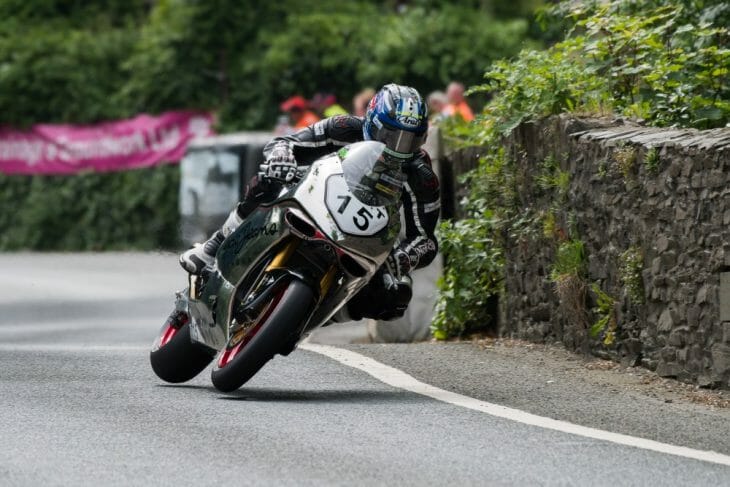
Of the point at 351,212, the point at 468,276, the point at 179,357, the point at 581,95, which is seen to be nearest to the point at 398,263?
the point at 351,212

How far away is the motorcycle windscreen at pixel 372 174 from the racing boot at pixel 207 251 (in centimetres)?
87

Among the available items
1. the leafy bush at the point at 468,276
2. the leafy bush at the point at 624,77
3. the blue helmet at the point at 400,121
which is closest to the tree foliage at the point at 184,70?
the leafy bush at the point at 468,276

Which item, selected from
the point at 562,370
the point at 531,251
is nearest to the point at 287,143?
the point at 562,370

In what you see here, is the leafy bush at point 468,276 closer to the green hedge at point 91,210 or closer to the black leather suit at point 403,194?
the black leather suit at point 403,194

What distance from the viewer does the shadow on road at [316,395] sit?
8398 millimetres

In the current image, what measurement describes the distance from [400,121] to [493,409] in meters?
1.46

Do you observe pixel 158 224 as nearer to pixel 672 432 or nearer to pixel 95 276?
pixel 95 276

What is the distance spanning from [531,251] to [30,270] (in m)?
12.1

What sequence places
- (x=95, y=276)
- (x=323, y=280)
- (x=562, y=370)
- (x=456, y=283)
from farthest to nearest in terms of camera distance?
(x=95, y=276) → (x=456, y=283) → (x=562, y=370) → (x=323, y=280)

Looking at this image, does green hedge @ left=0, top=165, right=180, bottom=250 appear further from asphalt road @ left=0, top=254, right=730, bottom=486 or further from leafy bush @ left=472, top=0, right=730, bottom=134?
asphalt road @ left=0, top=254, right=730, bottom=486

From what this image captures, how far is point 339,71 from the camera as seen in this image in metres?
28.2

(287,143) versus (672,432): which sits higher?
(287,143)

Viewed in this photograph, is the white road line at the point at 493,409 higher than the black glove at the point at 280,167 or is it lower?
lower

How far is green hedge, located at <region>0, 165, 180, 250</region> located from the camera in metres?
28.5
